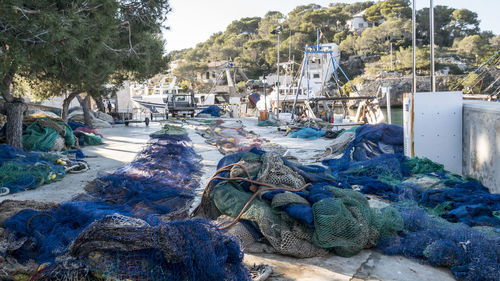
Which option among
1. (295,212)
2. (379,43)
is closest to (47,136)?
(295,212)

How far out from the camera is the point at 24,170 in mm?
6895

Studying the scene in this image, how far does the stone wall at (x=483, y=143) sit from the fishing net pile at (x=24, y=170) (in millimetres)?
7271

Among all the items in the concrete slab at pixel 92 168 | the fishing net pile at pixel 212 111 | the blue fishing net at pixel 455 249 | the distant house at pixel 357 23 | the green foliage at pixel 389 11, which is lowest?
the blue fishing net at pixel 455 249

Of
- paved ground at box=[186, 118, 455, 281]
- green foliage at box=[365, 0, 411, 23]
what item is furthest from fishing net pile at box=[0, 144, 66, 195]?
green foliage at box=[365, 0, 411, 23]

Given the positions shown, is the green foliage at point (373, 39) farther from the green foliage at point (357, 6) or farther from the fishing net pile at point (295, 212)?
the fishing net pile at point (295, 212)

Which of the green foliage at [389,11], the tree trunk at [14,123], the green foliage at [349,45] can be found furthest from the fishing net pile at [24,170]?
the green foliage at [389,11]

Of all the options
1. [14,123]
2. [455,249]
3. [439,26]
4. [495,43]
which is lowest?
[455,249]

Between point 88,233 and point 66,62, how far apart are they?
700cm

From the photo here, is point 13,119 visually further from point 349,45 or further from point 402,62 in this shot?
point 349,45

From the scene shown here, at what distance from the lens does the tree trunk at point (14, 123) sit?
30.9 ft

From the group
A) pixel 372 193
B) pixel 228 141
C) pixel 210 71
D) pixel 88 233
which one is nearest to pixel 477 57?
pixel 210 71

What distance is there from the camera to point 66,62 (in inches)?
341

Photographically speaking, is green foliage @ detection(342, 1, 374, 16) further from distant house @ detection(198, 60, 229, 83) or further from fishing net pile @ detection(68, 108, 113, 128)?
fishing net pile @ detection(68, 108, 113, 128)

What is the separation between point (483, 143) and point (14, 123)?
9.87 metres
